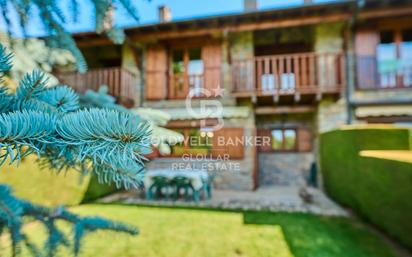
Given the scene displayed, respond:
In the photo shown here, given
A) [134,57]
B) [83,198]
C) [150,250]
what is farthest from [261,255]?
[134,57]

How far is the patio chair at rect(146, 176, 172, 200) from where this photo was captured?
5582mm

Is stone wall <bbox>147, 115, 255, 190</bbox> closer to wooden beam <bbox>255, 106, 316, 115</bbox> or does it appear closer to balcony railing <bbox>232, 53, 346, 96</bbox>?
wooden beam <bbox>255, 106, 316, 115</bbox>

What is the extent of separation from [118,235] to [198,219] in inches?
128

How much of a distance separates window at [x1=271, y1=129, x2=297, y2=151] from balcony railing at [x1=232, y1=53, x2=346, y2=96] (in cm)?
198

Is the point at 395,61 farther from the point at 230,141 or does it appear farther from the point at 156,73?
the point at 156,73

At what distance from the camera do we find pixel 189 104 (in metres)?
7.73

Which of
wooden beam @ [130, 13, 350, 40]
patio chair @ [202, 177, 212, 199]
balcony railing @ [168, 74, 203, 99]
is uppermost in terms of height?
wooden beam @ [130, 13, 350, 40]

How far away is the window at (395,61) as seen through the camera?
6539mm

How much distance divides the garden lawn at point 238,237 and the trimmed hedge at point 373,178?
0.36 metres

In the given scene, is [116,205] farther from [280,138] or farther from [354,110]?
[354,110]

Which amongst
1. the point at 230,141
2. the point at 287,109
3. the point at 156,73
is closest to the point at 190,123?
the point at 230,141

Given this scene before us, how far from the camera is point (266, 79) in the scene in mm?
7195

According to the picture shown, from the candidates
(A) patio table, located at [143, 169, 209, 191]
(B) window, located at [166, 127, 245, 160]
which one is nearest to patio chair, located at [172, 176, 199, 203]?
(A) patio table, located at [143, 169, 209, 191]

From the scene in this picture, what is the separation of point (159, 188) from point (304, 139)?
5.63 metres
